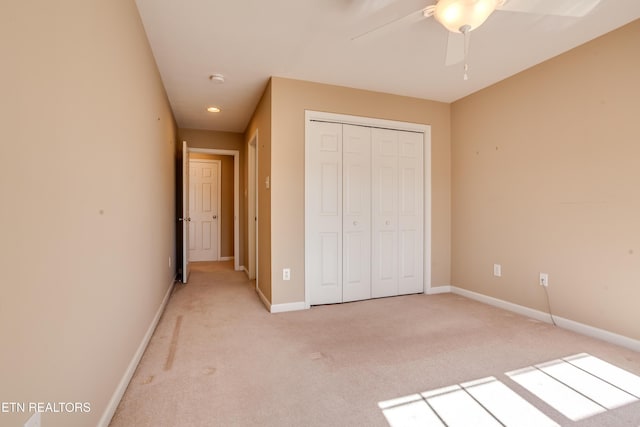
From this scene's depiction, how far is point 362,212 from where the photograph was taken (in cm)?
355

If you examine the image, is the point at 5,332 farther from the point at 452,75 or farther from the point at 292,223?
the point at 452,75

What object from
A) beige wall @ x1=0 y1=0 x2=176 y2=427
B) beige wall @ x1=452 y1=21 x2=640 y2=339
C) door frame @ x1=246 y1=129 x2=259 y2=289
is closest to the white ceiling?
beige wall @ x1=452 y1=21 x2=640 y2=339

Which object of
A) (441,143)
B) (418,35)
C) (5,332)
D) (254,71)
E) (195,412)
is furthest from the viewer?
(441,143)

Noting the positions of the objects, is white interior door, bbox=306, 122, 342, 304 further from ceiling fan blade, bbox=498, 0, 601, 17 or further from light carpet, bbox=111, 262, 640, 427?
ceiling fan blade, bbox=498, 0, 601, 17

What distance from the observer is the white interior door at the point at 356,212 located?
3.48 metres

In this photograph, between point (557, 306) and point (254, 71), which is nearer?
point (557, 306)

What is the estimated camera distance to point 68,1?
1.10m

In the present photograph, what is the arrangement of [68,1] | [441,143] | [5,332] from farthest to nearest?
[441,143]
[68,1]
[5,332]

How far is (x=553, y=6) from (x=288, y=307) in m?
3.33

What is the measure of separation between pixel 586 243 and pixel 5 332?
3.56 metres

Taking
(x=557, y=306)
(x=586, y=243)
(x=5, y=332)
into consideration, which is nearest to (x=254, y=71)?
(x=5, y=332)

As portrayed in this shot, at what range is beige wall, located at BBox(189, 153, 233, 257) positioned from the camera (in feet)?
21.5

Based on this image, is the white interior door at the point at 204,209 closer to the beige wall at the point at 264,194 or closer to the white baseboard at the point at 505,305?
the beige wall at the point at 264,194

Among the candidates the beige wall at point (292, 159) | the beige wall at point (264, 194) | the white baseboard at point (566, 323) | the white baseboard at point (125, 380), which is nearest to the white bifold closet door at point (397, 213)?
the beige wall at point (292, 159)
